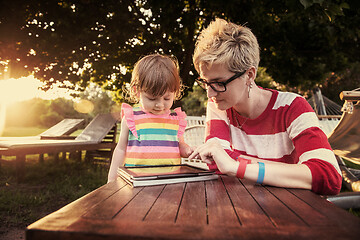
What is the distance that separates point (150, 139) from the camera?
202 centimetres

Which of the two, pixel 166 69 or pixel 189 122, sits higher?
pixel 166 69

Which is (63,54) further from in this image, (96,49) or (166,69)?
(166,69)

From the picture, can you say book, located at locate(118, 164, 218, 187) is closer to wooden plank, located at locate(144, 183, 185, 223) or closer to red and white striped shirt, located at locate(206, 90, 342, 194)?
wooden plank, located at locate(144, 183, 185, 223)

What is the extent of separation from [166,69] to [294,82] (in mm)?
7212

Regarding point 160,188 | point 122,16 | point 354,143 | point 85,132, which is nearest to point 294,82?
point 354,143

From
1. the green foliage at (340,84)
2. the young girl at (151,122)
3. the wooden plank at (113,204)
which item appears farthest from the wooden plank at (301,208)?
the green foliage at (340,84)

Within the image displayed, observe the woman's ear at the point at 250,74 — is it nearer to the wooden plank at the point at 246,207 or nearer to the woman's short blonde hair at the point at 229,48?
the woman's short blonde hair at the point at 229,48

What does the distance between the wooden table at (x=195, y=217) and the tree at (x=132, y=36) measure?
4613mm

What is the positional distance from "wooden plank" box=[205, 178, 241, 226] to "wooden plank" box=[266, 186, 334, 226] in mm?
209

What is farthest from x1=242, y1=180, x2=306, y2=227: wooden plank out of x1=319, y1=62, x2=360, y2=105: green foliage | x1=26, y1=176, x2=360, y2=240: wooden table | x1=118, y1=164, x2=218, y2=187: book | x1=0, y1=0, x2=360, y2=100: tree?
x1=319, y1=62, x2=360, y2=105: green foliage

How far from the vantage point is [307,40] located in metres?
7.40

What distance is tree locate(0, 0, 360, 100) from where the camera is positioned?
535 centimetres

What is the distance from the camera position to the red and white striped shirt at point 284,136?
1254 mm

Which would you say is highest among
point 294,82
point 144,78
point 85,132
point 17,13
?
point 17,13
